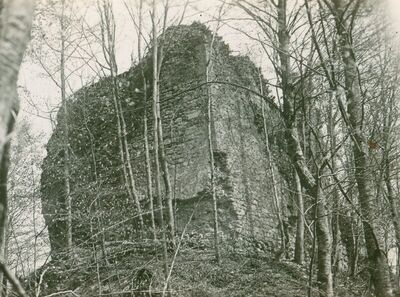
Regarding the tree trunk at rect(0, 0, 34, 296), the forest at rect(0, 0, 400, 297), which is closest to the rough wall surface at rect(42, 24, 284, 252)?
the forest at rect(0, 0, 400, 297)

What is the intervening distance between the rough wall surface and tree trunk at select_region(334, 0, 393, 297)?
4.12 meters

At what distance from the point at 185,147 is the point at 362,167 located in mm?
5256

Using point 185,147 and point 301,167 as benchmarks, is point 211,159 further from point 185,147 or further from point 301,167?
point 301,167

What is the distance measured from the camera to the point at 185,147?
9953mm

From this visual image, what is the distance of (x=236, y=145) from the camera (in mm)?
10273

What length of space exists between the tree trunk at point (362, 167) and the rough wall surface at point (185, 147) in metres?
4.12

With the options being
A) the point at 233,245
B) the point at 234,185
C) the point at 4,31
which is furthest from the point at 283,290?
the point at 4,31

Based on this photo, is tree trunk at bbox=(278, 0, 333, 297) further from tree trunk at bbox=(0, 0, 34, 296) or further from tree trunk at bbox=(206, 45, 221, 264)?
tree trunk at bbox=(0, 0, 34, 296)

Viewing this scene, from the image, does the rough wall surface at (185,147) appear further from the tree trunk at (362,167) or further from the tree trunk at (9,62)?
the tree trunk at (9,62)

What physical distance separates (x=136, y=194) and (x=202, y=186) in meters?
1.50

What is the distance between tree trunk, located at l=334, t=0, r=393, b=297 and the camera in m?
5.11

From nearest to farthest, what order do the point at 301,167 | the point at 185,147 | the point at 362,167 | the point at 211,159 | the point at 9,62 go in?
1. the point at 9,62
2. the point at 362,167
3. the point at 301,167
4. the point at 211,159
5. the point at 185,147

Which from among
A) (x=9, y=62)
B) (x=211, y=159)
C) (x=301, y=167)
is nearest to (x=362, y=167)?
(x=301, y=167)

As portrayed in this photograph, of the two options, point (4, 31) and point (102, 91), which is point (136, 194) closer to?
point (102, 91)
